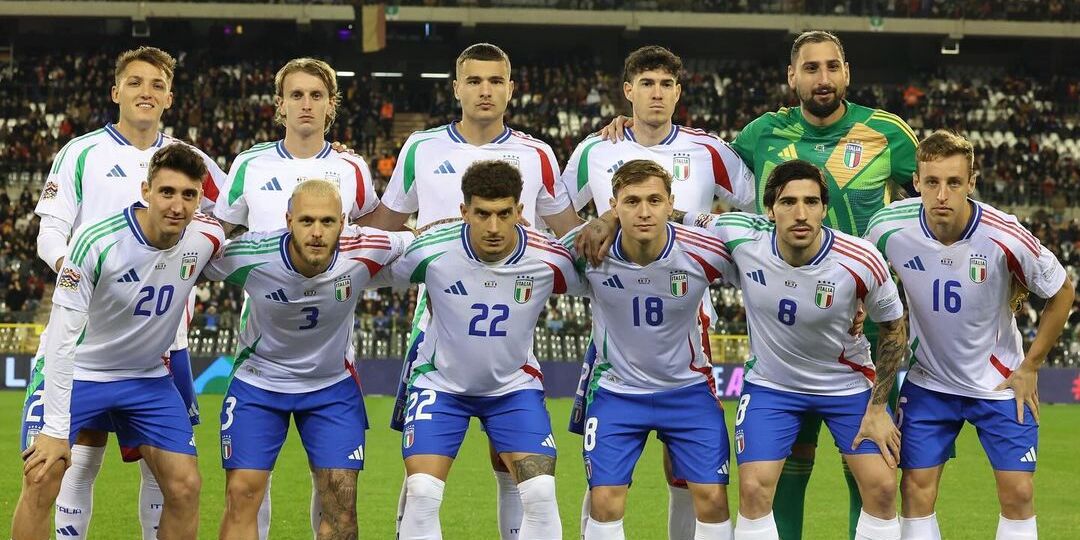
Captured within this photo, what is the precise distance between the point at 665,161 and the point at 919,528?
7.84ft

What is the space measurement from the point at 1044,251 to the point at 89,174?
511 cm

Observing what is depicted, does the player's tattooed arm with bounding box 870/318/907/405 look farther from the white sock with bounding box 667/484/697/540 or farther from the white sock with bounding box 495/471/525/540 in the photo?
the white sock with bounding box 495/471/525/540

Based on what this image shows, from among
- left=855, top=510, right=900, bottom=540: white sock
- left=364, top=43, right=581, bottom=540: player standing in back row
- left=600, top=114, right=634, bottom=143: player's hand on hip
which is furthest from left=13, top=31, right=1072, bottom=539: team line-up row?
left=600, top=114, right=634, bottom=143: player's hand on hip

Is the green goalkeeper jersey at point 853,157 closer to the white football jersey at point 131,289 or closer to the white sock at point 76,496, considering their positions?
the white football jersey at point 131,289

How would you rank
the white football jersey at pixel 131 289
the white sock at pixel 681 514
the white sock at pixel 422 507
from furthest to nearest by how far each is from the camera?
the white sock at pixel 681 514
the white football jersey at pixel 131 289
the white sock at pixel 422 507

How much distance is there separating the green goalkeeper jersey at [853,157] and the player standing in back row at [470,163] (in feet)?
4.09

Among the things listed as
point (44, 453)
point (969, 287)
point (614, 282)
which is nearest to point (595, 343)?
point (614, 282)

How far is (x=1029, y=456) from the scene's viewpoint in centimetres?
614

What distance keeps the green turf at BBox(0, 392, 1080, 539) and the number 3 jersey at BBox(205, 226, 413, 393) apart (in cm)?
258

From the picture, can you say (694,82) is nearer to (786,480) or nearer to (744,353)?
(744,353)

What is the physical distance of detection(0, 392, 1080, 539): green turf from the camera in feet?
30.0

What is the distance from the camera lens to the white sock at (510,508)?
663 centimetres

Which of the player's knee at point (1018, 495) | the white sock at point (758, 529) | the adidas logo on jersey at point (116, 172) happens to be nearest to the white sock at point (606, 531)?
the white sock at point (758, 529)

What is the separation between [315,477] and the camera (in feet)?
20.4
